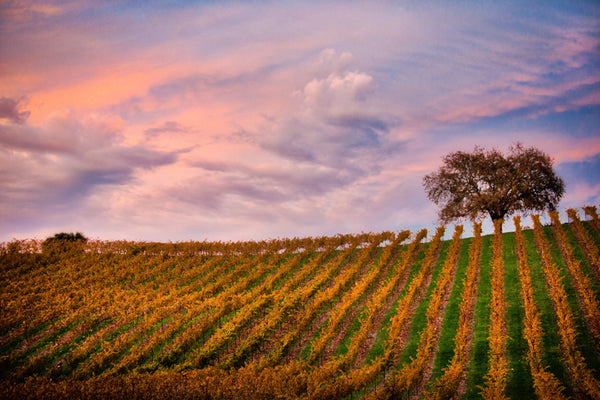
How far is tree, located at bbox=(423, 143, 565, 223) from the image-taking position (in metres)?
37.8

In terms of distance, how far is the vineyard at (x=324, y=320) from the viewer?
11.2 m

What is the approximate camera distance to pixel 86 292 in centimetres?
2647

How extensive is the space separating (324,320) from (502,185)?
28733 mm

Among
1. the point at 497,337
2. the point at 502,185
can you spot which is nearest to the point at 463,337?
the point at 497,337

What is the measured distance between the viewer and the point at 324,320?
19125 millimetres

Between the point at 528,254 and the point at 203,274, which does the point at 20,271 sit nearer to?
the point at 203,274

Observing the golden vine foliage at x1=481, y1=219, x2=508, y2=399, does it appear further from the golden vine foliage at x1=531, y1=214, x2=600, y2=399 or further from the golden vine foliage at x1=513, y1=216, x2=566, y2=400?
the golden vine foliage at x1=531, y1=214, x2=600, y2=399

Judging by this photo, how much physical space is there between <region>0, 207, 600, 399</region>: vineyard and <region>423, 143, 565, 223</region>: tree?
32.9 ft

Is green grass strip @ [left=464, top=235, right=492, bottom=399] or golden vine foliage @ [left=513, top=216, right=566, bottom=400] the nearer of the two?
golden vine foliage @ [left=513, top=216, right=566, bottom=400]

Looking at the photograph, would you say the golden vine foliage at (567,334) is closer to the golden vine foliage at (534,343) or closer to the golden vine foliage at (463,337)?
the golden vine foliage at (534,343)

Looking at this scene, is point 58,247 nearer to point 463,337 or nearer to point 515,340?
point 463,337

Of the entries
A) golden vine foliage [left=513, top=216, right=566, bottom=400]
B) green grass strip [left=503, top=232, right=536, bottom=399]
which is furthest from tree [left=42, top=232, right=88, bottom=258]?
golden vine foliage [left=513, top=216, right=566, bottom=400]

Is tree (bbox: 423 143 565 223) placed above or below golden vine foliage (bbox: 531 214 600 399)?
above

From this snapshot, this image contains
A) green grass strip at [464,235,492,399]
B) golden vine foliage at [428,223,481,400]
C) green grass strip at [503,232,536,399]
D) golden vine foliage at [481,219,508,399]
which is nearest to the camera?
golden vine foliage at [481,219,508,399]
